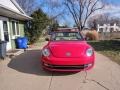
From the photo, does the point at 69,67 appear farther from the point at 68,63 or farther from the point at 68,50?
the point at 68,50

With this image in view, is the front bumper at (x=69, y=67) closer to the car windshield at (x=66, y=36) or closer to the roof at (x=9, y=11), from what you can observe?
the car windshield at (x=66, y=36)

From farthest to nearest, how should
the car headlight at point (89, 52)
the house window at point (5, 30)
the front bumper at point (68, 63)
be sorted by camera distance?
the house window at point (5, 30), the car headlight at point (89, 52), the front bumper at point (68, 63)

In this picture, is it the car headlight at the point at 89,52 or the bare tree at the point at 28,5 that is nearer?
the car headlight at the point at 89,52

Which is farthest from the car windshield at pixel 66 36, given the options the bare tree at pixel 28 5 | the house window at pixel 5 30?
the bare tree at pixel 28 5

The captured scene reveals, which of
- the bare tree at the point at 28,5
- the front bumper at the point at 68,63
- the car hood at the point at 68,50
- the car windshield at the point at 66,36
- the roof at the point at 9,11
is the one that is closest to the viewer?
the front bumper at the point at 68,63

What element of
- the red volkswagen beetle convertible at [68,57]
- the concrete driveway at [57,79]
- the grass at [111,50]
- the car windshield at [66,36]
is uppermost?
the car windshield at [66,36]

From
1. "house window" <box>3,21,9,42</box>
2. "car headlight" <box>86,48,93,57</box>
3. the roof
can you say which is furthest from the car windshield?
"house window" <box>3,21,9,42</box>

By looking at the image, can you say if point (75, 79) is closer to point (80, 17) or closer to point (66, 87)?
point (66, 87)

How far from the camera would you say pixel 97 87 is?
17.9 feet

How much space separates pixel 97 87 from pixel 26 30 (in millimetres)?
15813

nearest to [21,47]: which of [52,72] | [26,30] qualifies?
[26,30]

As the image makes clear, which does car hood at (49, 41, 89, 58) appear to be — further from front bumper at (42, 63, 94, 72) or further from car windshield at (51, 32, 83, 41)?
car windshield at (51, 32, 83, 41)

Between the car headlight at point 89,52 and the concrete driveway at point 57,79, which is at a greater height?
the car headlight at point 89,52

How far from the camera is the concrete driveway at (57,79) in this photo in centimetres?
552
